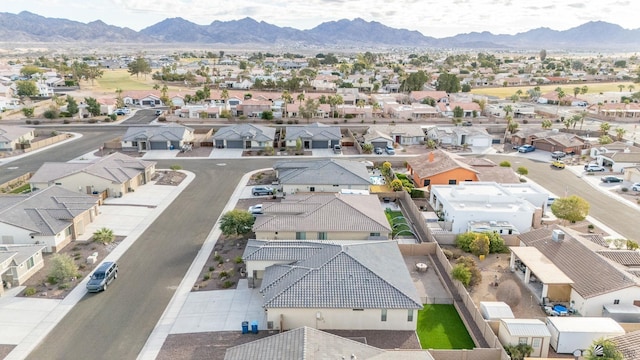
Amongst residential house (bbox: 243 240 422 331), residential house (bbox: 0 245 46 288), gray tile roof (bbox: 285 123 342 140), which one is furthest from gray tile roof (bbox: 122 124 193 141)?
residential house (bbox: 243 240 422 331)

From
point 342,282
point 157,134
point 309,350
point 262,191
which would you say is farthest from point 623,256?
point 157,134

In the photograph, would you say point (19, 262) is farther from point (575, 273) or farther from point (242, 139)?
point (242, 139)

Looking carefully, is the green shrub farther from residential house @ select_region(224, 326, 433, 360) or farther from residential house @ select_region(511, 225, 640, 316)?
residential house @ select_region(511, 225, 640, 316)

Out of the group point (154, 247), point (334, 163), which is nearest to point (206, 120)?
point (334, 163)

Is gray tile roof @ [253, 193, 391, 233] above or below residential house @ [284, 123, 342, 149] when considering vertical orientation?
below

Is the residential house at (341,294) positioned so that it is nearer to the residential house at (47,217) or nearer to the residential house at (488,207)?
the residential house at (488,207)
